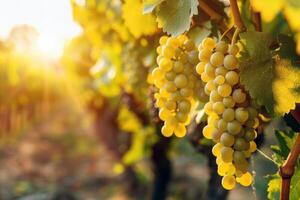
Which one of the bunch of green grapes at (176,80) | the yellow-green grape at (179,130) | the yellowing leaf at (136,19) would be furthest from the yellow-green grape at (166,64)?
the yellowing leaf at (136,19)

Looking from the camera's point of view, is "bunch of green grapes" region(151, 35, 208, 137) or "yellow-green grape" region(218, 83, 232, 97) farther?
"bunch of green grapes" region(151, 35, 208, 137)

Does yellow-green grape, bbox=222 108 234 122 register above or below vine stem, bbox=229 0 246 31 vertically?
below

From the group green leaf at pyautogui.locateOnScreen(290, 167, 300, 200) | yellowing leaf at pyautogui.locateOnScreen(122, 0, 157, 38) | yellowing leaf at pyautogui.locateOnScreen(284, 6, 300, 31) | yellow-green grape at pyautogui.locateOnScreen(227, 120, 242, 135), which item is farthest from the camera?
yellowing leaf at pyautogui.locateOnScreen(122, 0, 157, 38)

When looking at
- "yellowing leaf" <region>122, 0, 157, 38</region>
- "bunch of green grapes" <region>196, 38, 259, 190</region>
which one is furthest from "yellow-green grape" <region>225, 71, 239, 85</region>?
"yellowing leaf" <region>122, 0, 157, 38</region>

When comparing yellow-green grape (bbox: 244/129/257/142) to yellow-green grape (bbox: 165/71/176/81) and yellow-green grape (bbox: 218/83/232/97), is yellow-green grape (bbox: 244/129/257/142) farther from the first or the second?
yellow-green grape (bbox: 165/71/176/81)

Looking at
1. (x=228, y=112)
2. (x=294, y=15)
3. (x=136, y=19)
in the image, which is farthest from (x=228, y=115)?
(x=136, y=19)

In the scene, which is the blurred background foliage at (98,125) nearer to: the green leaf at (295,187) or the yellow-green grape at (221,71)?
the green leaf at (295,187)

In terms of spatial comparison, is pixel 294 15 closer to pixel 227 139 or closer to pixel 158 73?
pixel 227 139

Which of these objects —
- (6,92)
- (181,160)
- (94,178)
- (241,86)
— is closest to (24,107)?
(6,92)
